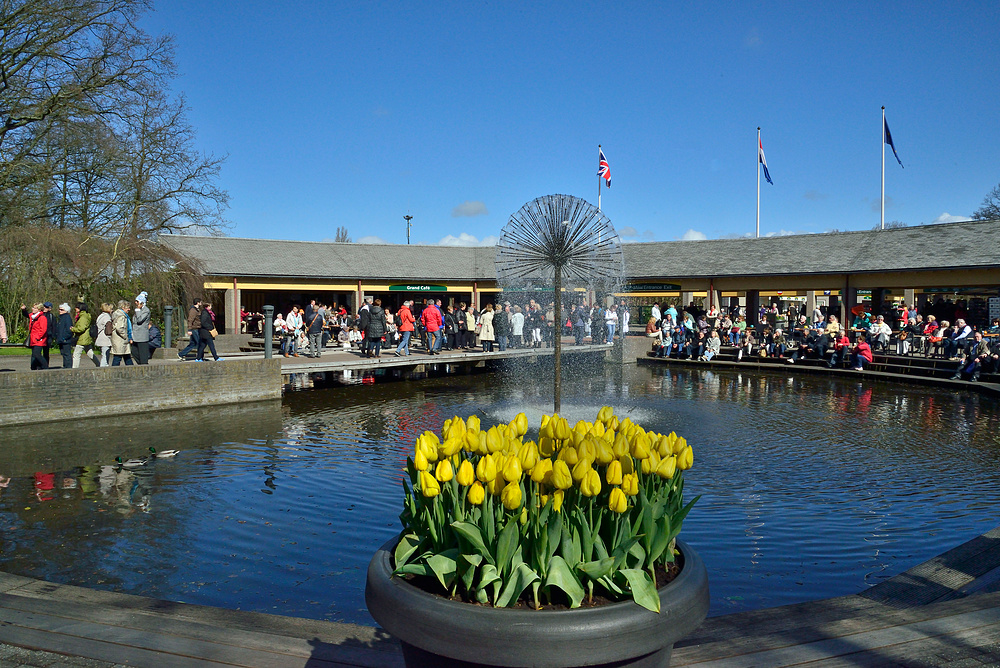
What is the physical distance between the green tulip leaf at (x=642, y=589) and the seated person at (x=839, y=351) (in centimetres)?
2221

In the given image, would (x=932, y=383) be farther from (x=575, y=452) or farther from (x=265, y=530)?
(x=575, y=452)

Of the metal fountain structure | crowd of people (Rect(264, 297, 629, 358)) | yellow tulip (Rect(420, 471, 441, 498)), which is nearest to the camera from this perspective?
yellow tulip (Rect(420, 471, 441, 498))

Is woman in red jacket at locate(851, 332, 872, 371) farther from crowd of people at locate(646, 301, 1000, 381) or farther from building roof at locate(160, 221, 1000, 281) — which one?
building roof at locate(160, 221, 1000, 281)

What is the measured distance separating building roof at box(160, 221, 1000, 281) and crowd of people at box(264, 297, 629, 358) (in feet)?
20.9

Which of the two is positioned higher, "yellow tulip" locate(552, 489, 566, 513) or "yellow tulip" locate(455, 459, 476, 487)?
"yellow tulip" locate(455, 459, 476, 487)

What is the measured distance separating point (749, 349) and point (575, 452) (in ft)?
79.0

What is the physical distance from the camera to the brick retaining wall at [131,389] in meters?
13.4

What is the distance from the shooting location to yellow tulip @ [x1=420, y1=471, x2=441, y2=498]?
2.54 metres

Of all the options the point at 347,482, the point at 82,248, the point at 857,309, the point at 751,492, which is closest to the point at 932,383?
the point at 857,309

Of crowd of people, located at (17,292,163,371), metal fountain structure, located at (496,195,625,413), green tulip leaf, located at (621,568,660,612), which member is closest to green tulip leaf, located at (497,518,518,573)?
green tulip leaf, located at (621,568,660,612)

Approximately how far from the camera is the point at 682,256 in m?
36.9

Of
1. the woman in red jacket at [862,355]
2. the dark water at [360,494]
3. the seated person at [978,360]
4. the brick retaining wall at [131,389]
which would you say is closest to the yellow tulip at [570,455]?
the dark water at [360,494]

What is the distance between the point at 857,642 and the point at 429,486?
2103 millimetres

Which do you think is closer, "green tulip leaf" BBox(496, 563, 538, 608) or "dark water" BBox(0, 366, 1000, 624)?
"green tulip leaf" BBox(496, 563, 538, 608)
